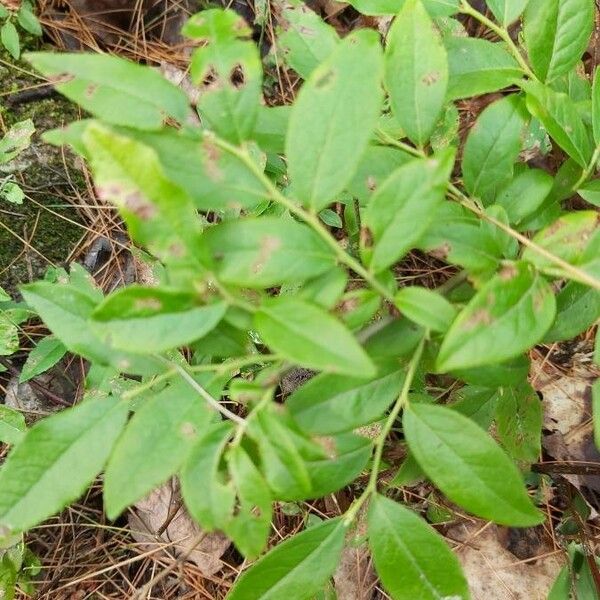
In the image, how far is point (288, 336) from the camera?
62 centimetres

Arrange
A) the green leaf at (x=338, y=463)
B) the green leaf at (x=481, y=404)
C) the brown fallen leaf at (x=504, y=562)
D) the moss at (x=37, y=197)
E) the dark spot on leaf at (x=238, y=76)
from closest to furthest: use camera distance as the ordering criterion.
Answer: the dark spot on leaf at (x=238, y=76), the green leaf at (x=338, y=463), the green leaf at (x=481, y=404), the brown fallen leaf at (x=504, y=562), the moss at (x=37, y=197)

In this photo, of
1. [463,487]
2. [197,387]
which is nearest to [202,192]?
[197,387]

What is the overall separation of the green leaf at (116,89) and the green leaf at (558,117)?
0.46 m

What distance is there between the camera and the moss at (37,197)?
1.85 meters

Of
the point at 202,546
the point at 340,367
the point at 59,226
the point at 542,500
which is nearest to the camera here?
the point at 340,367

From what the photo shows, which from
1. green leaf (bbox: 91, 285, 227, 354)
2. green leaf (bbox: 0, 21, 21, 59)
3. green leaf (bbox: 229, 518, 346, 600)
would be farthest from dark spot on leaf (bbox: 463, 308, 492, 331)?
green leaf (bbox: 0, 21, 21, 59)

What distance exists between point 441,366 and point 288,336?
153 mm

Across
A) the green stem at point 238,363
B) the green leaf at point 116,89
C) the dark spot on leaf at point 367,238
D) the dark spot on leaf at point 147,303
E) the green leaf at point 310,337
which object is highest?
the green leaf at point 116,89

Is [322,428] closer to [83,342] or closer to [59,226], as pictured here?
[83,342]

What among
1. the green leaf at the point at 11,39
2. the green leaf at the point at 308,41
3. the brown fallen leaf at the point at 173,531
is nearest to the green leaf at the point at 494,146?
the green leaf at the point at 308,41

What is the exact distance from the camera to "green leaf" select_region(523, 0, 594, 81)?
0.91 meters

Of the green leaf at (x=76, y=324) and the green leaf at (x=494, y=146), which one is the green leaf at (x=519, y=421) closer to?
the green leaf at (x=494, y=146)

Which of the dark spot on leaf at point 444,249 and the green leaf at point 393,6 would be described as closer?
the dark spot on leaf at point 444,249

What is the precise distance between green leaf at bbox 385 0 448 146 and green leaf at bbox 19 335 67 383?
3.57 feet
